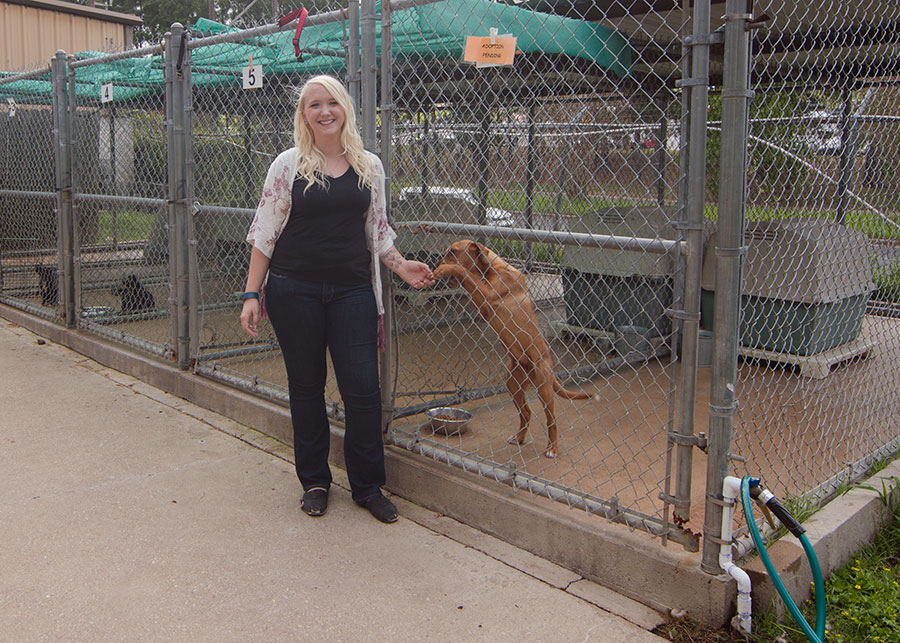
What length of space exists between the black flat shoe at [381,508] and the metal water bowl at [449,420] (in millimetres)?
713

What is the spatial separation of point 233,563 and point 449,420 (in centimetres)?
153

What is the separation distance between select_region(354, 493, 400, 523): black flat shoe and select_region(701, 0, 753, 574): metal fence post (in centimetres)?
145

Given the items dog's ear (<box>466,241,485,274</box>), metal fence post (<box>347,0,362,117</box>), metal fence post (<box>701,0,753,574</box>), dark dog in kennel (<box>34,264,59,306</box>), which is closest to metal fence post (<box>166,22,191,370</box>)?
metal fence post (<box>347,0,362,117</box>)

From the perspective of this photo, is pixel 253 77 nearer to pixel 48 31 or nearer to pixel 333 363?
pixel 333 363

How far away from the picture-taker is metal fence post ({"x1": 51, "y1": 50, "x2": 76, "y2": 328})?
6.61m

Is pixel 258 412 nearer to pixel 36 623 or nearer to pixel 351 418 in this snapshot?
pixel 351 418

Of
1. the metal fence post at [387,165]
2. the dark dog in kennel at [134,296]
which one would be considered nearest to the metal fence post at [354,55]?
the metal fence post at [387,165]

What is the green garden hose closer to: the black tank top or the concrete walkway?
the concrete walkway

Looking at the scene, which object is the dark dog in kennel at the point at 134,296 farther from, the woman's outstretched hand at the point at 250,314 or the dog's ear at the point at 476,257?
the dog's ear at the point at 476,257

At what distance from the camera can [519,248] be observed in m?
7.14

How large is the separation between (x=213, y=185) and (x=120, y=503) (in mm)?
2928

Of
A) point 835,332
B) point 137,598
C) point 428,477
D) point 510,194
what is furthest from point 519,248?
point 137,598

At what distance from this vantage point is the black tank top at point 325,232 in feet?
11.2

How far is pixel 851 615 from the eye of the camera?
2.80 m
